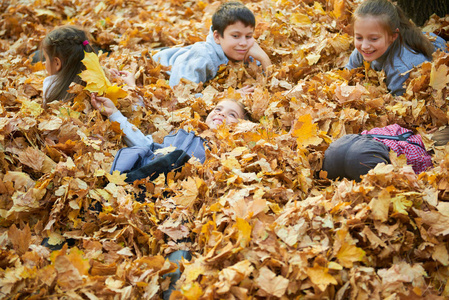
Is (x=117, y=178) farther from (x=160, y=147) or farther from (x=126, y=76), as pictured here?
(x=126, y=76)

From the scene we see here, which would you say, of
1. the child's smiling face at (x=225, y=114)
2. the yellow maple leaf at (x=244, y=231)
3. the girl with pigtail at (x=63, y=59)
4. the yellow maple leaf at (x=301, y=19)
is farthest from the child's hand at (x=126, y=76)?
the yellow maple leaf at (x=244, y=231)

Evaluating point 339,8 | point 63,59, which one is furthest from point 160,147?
point 339,8

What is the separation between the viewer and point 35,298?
1.74m

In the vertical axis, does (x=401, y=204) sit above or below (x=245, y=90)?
above

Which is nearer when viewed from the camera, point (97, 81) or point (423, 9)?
point (97, 81)

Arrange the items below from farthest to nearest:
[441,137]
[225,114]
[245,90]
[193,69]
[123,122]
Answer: [193,69] → [245,90] → [225,114] → [123,122] → [441,137]

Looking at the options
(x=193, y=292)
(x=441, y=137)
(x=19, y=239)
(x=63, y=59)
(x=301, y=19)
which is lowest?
(x=19, y=239)

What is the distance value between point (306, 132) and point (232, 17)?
1.79m

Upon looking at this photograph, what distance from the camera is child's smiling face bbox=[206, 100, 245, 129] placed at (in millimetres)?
3080

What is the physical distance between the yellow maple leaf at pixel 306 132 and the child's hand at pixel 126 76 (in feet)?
5.43

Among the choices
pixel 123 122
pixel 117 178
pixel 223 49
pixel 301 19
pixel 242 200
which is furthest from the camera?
pixel 301 19

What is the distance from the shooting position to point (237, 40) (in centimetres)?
389

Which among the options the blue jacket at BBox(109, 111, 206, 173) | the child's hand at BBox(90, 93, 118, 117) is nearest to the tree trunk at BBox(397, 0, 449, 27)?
the blue jacket at BBox(109, 111, 206, 173)

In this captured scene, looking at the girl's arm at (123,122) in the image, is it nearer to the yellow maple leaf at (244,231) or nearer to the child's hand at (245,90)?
the child's hand at (245,90)
